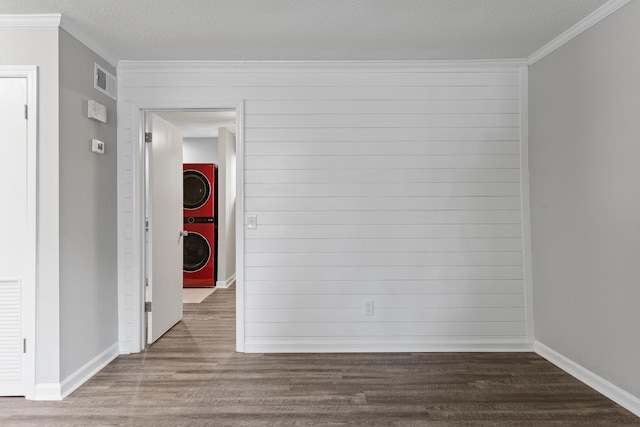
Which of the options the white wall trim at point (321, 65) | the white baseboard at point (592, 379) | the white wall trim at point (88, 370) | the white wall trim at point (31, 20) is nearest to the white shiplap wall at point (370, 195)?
the white wall trim at point (321, 65)

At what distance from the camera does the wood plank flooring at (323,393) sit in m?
2.35

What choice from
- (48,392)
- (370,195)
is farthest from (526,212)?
(48,392)

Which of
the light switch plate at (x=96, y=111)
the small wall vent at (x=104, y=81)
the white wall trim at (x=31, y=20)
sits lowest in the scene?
the light switch plate at (x=96, y=111)

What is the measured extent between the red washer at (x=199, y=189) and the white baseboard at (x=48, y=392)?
4.07 meters

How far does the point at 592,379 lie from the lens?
9.02ft

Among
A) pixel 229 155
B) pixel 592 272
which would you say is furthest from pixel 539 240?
pixel 229 155

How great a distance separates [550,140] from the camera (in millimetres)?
3176

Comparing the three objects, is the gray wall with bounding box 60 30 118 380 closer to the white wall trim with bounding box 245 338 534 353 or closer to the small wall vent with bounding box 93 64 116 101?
the small wall vent with bounding box 93 64 116 101

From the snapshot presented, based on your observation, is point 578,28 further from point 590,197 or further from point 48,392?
point 48,392

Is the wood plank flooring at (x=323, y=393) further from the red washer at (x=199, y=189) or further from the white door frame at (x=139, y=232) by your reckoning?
the red washer at (x=199, y=189)

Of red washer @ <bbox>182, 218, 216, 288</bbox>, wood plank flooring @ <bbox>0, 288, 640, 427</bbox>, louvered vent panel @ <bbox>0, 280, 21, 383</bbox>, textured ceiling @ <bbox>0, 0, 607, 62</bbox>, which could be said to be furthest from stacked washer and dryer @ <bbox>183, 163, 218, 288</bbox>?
louvered vent panel @ <bbox>0, 280, 21, 383</bbox>

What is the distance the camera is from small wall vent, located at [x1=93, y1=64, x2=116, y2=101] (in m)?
3.12

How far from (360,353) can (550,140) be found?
7.17 ft

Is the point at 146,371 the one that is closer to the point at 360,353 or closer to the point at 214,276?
the point at 360,353
